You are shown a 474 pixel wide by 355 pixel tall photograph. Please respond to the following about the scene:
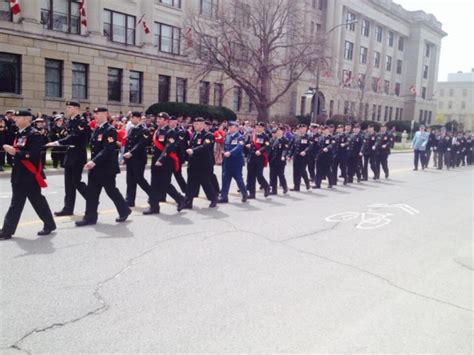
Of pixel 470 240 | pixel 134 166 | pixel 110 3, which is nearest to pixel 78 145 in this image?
pixel 134 166

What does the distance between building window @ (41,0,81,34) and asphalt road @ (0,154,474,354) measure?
22420mm

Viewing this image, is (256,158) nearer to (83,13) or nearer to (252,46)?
(252,46)

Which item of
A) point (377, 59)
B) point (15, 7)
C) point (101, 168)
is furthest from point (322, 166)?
point (377, 59)

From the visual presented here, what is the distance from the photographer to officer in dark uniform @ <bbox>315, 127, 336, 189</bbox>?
1351 cm

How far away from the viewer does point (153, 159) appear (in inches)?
367

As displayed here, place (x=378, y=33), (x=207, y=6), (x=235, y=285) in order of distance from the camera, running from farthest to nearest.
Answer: (x=378, y=33)
(x=207, y=6)
(x=235, y=285)

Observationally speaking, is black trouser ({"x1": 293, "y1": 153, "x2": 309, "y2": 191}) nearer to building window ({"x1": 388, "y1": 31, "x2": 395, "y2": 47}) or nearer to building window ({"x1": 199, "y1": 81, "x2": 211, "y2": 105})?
building window ({"x1": 199, "y1": 81, "x2": 211, "y2": 105})

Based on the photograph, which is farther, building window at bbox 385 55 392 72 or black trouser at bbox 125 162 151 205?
building window at bbox 385 55 392 72

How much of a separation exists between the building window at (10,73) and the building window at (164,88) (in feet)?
36.3

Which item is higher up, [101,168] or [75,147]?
[75,147]

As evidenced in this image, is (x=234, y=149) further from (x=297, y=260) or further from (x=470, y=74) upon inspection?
(x=470, y=74)

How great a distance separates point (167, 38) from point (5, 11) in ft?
40.8

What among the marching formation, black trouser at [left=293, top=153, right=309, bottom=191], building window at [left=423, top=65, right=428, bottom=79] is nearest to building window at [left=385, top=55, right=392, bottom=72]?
building window at [left=423, top=65, right=428, bottom=79]

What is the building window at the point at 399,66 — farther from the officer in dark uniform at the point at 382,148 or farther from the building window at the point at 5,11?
the officer in dark uniform at the point at 382,148
